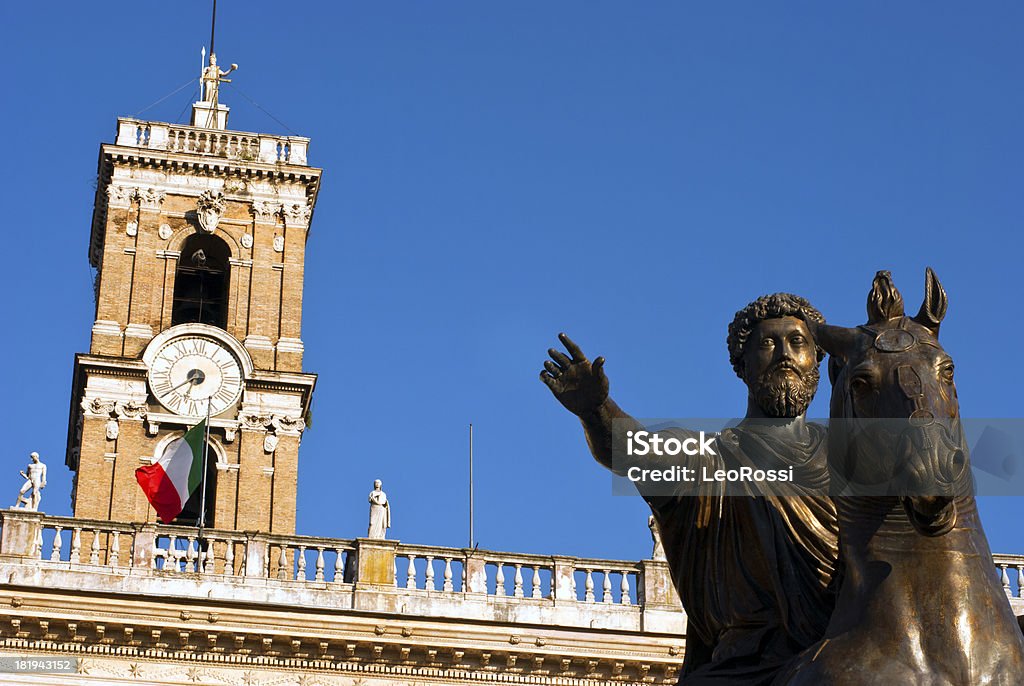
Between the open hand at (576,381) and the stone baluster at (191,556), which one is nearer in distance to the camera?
the open hand at (576,381)

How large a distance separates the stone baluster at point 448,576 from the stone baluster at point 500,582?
2.11ft

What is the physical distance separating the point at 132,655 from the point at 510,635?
17.0 ft

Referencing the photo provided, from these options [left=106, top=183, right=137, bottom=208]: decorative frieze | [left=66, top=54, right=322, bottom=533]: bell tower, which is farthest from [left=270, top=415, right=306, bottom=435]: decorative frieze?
[left=106, top=183, right=137, bottom=208]: decorative frieze

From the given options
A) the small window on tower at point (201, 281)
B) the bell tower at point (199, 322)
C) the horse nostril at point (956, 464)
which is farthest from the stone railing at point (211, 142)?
the horse nostril at point (956, 464)

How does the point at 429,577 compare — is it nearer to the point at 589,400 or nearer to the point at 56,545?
the point at 56,545

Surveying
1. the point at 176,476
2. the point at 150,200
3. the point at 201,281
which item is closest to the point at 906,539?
the point at 176,476

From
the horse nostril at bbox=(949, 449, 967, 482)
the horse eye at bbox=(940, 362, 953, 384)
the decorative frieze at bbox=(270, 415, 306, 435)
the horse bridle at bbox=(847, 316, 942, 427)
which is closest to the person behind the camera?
the horse nostril at bbox=(949, 449, 967, 482)

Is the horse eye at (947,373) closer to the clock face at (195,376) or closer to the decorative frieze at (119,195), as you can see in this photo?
the clock face at (195,376)

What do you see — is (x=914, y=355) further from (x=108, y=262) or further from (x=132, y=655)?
(x=108, y=262)

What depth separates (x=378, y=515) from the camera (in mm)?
30797

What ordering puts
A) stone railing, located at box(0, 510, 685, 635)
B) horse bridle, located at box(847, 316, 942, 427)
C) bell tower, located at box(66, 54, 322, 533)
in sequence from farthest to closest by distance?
1. bell tower, located at box(66, 54, 322, 533)
2. stone railing, located at box(0, 510, 685, 635)
3. horse bridle, located at box(847, 316, 942, 427)

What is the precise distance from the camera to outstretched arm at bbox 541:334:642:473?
23.6ft

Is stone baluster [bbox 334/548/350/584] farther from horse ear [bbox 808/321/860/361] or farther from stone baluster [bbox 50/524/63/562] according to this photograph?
horse ear [bbox 808/321/860/361]

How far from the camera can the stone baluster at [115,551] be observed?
2942 cm
